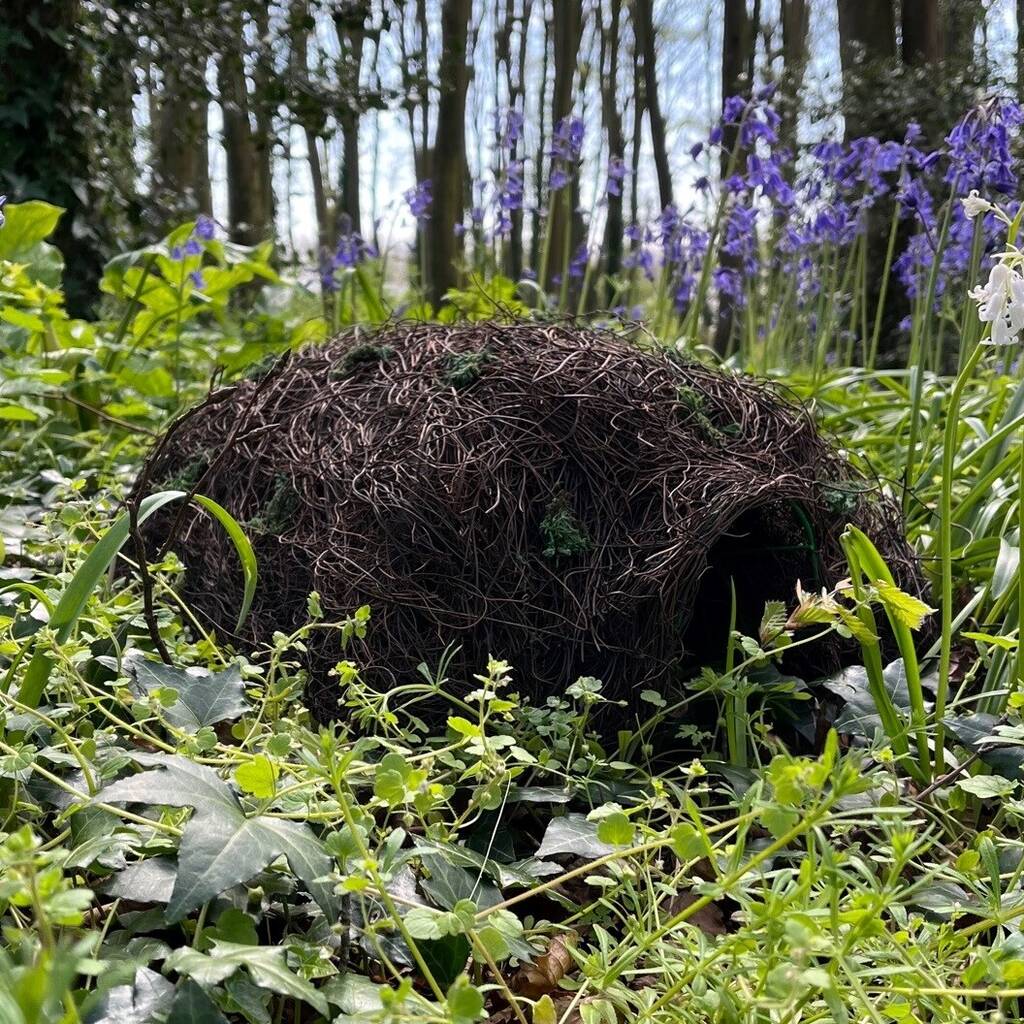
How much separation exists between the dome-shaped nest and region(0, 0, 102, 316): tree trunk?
308 cm

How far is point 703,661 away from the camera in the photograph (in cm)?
202

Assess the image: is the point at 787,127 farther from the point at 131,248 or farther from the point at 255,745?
the point at 255,745

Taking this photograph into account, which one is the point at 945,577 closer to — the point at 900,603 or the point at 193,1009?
the point at 900,603

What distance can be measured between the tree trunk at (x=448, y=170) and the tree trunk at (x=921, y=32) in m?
3.24

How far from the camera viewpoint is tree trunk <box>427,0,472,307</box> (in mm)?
7102

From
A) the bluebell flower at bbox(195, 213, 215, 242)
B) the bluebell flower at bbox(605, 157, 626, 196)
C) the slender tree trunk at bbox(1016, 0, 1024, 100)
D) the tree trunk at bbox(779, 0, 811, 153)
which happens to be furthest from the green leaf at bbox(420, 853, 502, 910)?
the slender tree trunk at bbox(1016, 0, 1024, 100)

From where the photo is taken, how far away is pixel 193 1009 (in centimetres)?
94

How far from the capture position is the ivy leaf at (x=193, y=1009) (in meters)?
0.94

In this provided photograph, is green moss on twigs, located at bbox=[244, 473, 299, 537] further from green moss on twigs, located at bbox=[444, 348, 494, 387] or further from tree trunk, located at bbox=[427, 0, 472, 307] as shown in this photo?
tree trunk, located at bbox=[427, 0, 472, 307]

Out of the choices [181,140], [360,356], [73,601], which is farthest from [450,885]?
[181,140]

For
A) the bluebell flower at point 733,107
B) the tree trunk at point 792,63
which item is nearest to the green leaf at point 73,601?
the bluebell flower at point 733,107

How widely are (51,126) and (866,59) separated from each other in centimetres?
539

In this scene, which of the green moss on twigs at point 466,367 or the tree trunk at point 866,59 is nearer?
the green moss on twigs at point 466,367

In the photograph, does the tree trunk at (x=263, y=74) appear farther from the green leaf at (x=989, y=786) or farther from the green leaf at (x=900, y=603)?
the green leaf at (x=989, y=786)
